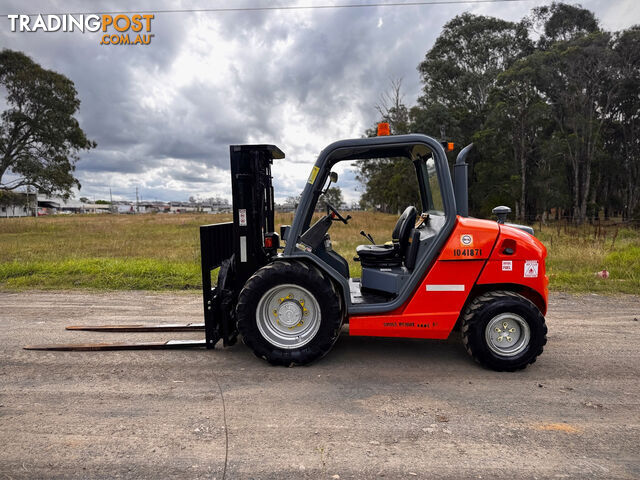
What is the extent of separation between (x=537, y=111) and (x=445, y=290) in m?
36.1

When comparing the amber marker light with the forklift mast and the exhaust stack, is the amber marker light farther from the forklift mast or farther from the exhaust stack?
the forklift mast

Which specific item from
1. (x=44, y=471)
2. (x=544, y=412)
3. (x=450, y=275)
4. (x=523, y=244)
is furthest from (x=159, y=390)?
(x=523, y=244)

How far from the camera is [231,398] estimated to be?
402 cm

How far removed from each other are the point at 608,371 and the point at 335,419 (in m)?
3.23

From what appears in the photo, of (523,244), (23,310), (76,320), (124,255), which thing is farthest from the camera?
(124,255)

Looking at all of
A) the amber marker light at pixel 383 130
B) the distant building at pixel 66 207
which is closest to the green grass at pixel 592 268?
the amber marker light at pixel 383 130

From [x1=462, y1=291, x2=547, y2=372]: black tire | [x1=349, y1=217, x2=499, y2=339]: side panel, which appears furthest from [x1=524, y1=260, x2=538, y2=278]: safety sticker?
[x1=349, y1=217, x2=499, y2=339]: side panel

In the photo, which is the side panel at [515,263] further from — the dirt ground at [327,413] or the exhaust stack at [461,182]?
the dirt ground at [327,413]

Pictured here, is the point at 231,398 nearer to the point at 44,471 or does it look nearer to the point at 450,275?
the point at 44,471

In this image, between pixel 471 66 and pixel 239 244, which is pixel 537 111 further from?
pixel 239 244

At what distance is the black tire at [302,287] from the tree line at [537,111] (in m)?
25.6

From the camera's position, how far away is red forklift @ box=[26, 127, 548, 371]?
455cm

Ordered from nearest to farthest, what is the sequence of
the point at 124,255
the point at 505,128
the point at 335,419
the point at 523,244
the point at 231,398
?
the point at 335,419, the point at 231,398, the point at 523,244, the point at 124,255, the point at 505,128

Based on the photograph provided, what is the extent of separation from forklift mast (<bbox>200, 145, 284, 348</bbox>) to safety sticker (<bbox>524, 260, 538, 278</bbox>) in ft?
9.57
